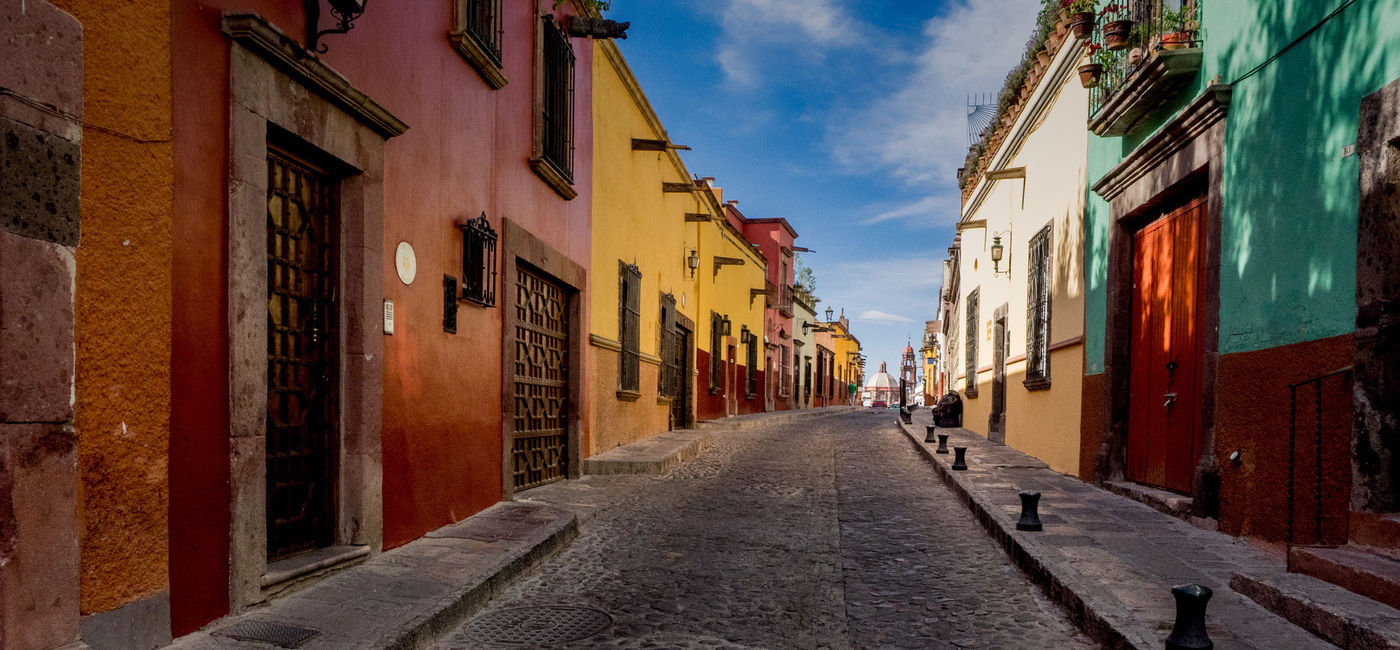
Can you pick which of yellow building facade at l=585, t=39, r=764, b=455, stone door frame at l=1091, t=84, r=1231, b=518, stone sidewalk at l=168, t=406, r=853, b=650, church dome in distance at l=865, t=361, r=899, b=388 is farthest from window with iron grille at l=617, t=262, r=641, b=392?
church dome in distance at l=865, t=361, r=899, b=388

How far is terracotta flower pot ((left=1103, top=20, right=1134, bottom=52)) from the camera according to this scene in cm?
752

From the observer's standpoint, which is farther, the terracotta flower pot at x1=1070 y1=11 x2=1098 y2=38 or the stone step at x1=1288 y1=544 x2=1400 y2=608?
the terracotta flower pot at x1=1070 y1=11 x2=1098 y2=38

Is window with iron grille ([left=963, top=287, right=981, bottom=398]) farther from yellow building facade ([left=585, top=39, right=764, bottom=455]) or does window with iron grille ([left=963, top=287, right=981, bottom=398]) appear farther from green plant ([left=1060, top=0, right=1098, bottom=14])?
green plant ([left=1060, top=0, right=1098, bottom=14])

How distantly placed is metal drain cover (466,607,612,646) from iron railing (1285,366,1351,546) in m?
3.60

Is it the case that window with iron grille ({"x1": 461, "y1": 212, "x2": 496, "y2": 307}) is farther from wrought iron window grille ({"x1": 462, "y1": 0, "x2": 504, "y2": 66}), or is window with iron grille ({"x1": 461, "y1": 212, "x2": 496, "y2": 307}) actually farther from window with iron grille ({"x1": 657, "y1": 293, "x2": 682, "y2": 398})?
window with iron grille ({"x1": 657, "y1": 293, "x2": 682, "y2": 398})

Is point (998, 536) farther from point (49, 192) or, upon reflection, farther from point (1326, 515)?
point (49, 192)

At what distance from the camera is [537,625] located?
13.8 ft

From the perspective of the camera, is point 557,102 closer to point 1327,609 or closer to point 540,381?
point 540,381

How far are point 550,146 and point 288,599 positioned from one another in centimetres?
578

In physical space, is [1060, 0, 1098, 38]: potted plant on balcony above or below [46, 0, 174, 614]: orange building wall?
above

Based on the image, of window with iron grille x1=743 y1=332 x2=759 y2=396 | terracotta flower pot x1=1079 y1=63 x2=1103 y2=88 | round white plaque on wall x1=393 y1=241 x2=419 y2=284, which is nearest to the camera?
round white plaque on wall x1=393 y1=241 x2=419 y2=284

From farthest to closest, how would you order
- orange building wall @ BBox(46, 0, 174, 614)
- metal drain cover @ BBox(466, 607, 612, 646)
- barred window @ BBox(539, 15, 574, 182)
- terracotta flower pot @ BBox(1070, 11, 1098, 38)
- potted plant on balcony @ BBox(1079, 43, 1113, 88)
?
barred window @ BBox(539, 15, 574, 182) → terracotta flower pot @ BBox(1070, 11, 1098, 38) → potted plant on balcony @ BBox(1079, 43, 1113, 88) → metal drain cover @ BBox(466, 607, 612, 646) → orange building wall @ BBox(46, 0, 174, 614)

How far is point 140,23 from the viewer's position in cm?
324

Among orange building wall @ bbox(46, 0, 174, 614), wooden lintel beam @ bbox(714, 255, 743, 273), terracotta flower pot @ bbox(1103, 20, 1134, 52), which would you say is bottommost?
orange building wall @ bbox(46, 0, 174, 614)
